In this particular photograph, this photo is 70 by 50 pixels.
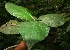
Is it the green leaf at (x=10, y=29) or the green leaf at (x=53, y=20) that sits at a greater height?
the green leaf at (x=53, y=20)

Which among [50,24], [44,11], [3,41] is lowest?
[3,41]

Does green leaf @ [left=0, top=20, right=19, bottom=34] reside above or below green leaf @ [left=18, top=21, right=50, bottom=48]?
below

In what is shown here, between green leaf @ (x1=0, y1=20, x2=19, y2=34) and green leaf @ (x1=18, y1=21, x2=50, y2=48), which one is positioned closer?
green leaf @ (x1=18, y1=21, x2=50, y2=48)

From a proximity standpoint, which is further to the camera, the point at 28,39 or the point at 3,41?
the point at 3,41

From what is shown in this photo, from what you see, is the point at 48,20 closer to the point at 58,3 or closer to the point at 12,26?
the point at 12,26

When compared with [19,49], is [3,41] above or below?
below

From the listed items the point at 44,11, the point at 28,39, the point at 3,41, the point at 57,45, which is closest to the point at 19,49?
the point at 28,39

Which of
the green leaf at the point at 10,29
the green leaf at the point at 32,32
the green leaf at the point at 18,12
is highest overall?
the green leaf at the point at 18,12

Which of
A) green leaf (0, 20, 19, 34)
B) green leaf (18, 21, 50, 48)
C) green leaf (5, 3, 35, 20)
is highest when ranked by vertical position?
green leaf (5, 3, 35, 20)
